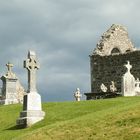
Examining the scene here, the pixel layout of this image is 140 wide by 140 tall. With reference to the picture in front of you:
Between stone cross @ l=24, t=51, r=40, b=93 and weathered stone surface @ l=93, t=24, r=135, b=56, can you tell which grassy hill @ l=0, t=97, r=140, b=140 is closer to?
stone cross @ l=24, t=51, r=40, b=93

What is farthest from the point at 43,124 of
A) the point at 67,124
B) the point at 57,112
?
the point at 67,124

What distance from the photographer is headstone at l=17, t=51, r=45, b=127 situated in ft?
72.7

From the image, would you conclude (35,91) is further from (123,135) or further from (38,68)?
(123,135)

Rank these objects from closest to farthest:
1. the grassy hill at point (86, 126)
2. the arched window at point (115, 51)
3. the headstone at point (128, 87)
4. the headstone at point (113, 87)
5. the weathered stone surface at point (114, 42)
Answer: the grassy hill at point (86, 126)
the headstone at point (128, 87)
the headstone at point (113, 87)
the weathered stone surface at point (114, 42)
the arched window at point (115, 51)

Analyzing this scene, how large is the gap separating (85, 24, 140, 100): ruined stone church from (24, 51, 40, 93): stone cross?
1849 centimetres

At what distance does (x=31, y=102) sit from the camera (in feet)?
75.4

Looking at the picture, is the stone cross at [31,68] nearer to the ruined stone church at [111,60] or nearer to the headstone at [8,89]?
the headstone at [8,89]

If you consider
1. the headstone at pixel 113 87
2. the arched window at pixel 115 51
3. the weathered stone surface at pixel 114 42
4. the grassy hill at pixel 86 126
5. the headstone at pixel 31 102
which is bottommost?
the grassy hill at pixel 86 126

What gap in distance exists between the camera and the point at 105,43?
48.0 m

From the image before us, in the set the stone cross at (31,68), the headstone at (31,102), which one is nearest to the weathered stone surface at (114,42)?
the stone cross at (31,68)

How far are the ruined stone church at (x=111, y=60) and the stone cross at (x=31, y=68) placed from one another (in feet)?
60.7

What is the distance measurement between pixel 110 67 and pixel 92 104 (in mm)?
22069

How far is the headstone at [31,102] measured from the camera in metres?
22.2

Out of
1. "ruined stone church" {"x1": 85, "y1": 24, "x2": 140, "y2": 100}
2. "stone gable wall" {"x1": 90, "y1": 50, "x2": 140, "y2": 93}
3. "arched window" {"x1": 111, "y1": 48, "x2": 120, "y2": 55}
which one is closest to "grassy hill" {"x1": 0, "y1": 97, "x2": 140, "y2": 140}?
"ruined stone church" {"x1": 85, "y1": 24, "x2": 140, "y2": 100}
